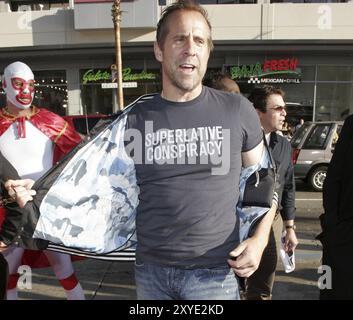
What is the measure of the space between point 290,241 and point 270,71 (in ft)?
54.2

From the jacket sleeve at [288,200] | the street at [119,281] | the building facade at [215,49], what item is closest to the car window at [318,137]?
the street at [119,281]

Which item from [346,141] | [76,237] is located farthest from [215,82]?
[76,237]

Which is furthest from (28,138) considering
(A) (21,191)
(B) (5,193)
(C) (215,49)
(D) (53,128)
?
(C) (215,49)

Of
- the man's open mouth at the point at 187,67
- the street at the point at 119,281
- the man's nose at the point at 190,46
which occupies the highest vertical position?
the man's nose at the point at 190,46

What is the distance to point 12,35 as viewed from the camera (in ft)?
60.8

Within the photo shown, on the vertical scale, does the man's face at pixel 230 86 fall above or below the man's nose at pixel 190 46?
below

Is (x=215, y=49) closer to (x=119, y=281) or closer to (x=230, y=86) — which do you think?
(x=119, y=281)

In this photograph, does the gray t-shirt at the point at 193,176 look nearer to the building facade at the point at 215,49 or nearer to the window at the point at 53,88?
the building facade at the point at 215,49

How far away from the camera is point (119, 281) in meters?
→ 4.48

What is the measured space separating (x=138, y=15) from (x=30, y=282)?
Result: 15.2m

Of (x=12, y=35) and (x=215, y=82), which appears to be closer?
(x=215, y=82)

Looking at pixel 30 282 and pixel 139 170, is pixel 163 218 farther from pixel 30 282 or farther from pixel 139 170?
pixel 30 282

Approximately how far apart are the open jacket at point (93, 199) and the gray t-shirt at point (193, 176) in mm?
142

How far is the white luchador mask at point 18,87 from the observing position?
10.7ft
